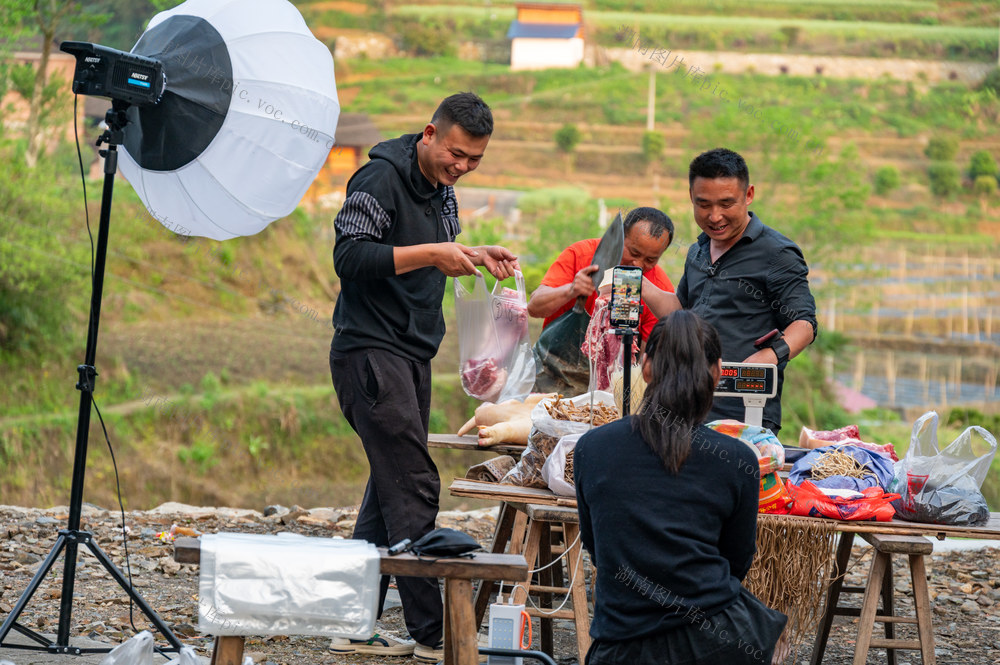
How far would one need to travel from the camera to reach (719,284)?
3.96m

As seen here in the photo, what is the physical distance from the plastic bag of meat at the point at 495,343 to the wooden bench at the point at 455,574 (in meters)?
1.91

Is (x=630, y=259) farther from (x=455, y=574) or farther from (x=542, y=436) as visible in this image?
(x=455, y=574)

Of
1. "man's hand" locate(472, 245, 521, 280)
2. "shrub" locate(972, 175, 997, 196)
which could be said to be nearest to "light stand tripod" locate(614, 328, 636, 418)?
"man's hand" locate(472, 245, 521, 280)

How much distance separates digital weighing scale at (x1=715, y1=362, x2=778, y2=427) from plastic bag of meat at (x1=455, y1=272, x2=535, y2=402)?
120cm

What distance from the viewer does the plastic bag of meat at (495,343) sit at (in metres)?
4.35

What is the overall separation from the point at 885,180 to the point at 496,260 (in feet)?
83.4

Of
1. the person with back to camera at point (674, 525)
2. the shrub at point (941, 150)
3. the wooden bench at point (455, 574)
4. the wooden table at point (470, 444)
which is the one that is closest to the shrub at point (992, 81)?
the shrub at point (941, 150)

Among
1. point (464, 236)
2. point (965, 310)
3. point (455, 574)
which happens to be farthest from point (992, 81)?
point (455, 574)

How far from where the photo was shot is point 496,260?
3438 mm

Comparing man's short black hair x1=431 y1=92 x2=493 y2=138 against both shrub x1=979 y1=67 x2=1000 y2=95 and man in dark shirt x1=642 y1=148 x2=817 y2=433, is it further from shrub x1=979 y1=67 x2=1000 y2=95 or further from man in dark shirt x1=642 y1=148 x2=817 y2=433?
shrub x1=979 y1=67 x2=1000 y2=95

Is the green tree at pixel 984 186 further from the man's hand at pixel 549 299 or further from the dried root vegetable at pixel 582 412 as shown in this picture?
the dried root vegetable at pixel 582 412

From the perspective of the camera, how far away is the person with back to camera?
2.32 m

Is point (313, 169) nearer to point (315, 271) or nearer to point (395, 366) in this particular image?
point (395, 366)

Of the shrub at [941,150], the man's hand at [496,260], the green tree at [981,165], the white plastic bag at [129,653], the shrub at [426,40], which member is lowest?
the white plastic bag at [129,653]
